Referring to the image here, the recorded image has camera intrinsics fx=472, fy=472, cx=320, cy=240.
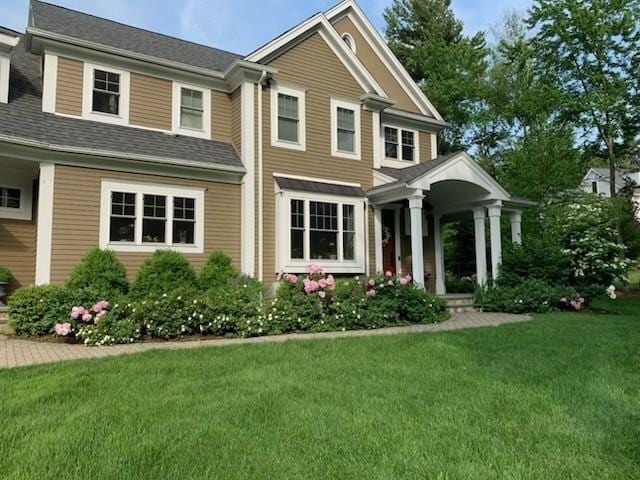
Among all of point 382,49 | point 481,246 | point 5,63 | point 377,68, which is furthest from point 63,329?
point 382,49

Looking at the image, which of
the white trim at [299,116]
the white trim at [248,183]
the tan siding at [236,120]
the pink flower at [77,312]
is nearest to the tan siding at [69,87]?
the tan siding at [236,120]

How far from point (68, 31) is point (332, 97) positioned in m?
6.48

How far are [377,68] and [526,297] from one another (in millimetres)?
8475

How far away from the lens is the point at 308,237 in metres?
11.6

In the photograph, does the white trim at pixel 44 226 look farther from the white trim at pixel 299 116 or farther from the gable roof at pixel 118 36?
the white trim at pixel 299 116

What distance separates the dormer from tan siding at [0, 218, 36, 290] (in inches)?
106

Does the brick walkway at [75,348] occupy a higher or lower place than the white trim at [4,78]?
lower

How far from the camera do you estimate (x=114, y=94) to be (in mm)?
10922

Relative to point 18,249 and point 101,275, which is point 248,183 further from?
point 18,249

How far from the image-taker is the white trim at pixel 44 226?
355 inches

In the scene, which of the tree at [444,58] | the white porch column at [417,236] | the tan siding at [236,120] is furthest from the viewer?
the tree at [444,58]

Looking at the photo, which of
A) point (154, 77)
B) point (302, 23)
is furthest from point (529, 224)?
point (154, 77)

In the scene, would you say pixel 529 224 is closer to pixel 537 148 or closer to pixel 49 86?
pixel 537 148

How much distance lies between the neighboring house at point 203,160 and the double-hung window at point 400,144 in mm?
331
